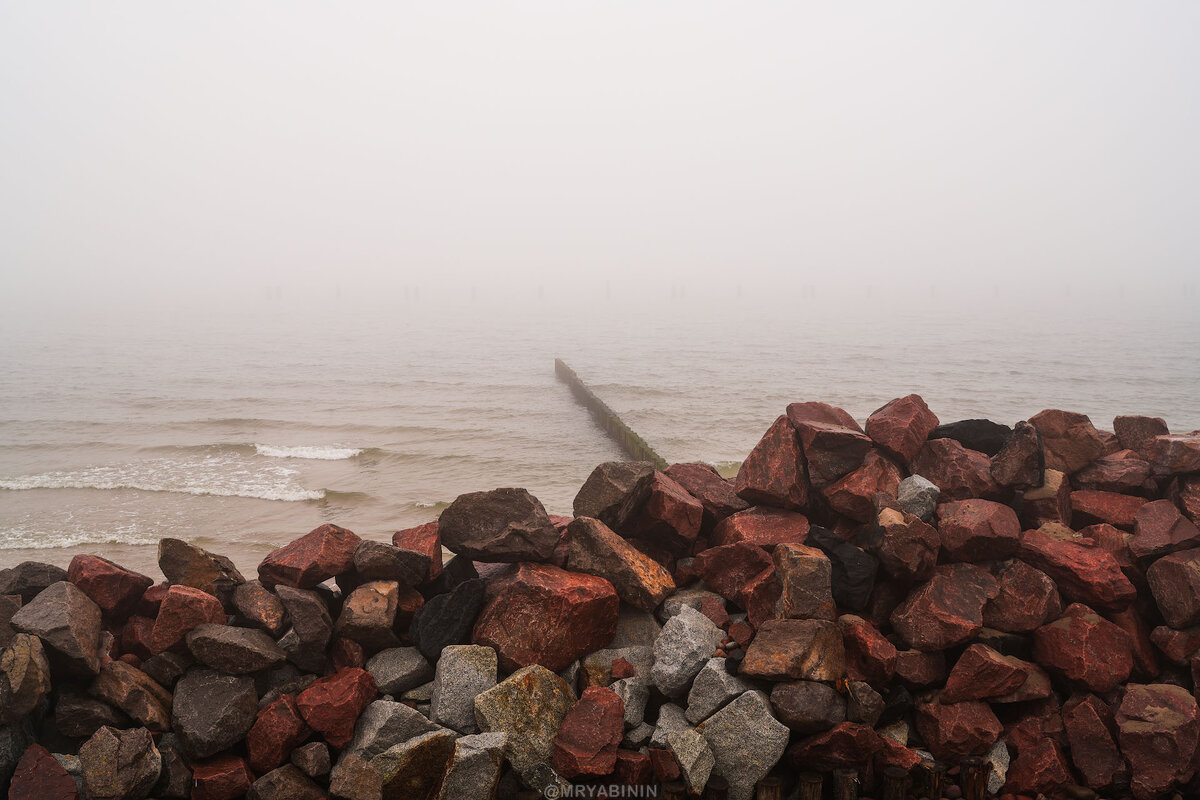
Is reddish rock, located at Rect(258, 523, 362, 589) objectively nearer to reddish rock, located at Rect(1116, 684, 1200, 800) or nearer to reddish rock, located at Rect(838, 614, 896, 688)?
reddish rock, located at Rect(838, 614, 896, 688)

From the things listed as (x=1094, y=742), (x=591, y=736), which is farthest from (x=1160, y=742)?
(x=591, y=736)

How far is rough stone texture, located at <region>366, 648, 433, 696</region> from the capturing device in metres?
4.87

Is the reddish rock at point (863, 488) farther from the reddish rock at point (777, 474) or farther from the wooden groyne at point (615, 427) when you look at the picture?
the wooden groyne at point (615, 427)

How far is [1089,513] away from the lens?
5.66 meters

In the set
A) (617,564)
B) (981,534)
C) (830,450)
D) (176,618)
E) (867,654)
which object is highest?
(830,450)

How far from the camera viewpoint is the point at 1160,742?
4.28m

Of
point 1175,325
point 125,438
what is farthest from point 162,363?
point 1175,325

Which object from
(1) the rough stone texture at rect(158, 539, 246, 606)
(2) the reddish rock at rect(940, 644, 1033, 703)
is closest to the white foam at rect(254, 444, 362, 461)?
(1) the rough stone texture at rect(158, 539, 246, 606)

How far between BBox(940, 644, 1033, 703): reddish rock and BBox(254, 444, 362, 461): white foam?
1827 cm

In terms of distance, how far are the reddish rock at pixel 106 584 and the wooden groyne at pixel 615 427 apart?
8.22 meters

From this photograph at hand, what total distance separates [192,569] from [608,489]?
318 cm

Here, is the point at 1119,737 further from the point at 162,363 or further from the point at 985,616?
the point at 162,363

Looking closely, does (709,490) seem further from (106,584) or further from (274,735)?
(106,584)

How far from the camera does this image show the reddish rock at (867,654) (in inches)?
182
